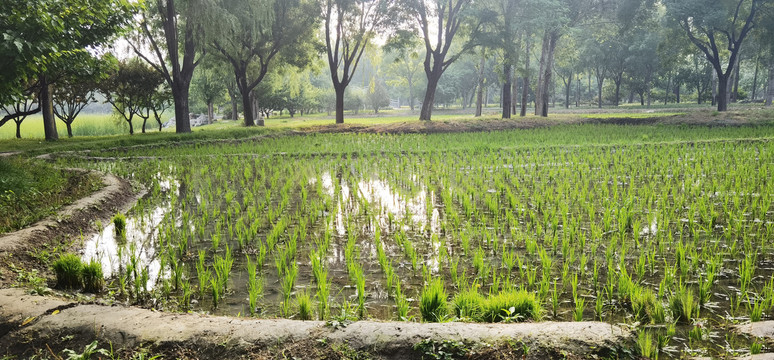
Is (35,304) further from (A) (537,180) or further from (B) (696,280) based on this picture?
(A) (537,180)

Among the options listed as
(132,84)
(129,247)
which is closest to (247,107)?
(132,84)

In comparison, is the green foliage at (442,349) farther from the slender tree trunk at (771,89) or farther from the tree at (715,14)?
the slender tree trunk at (771,89)

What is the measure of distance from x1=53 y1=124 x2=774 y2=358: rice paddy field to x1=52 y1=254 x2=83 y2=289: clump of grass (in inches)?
14.1

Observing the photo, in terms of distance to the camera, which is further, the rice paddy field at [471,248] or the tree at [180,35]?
the tree at [180,35]

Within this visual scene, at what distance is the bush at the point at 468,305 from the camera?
342 centimetres

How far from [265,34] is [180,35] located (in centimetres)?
459

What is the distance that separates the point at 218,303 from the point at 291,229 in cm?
242

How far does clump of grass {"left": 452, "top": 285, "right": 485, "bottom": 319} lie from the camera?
3.42 meters

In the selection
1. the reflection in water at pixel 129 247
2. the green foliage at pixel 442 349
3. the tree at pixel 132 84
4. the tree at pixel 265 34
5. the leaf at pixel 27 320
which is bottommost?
the reflection in water at pixel 129 247

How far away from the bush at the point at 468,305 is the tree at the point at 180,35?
2118 cm

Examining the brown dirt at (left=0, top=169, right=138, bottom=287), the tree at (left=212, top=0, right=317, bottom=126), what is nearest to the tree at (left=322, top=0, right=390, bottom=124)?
the tree at (left=212, top=0, right=317, bottom=126)

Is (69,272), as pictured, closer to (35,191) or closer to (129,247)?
(129,247)

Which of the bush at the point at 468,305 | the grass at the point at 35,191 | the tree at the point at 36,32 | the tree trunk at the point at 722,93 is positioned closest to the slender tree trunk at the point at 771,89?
the tree trunk at the point at 722,93

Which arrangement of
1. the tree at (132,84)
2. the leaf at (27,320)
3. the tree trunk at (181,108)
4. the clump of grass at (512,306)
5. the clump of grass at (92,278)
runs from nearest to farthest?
1. the leaf at (27,320)
2. the clump of grass at (512,306)
3. the clump of grass at (92,278)
4. the tree trunk at (181,108)
5. the tree at (132,84)
